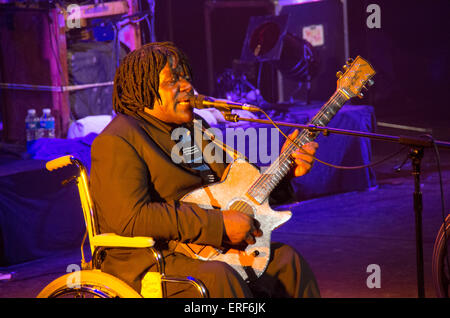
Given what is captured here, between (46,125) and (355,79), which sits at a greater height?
(355,79)

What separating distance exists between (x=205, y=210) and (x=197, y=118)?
2.23ft

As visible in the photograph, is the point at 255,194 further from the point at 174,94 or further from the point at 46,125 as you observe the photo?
the point at 46,125

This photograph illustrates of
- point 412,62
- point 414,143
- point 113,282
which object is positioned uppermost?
point 414,143

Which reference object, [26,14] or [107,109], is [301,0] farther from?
[26,14]

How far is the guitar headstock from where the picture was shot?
9.59 ft

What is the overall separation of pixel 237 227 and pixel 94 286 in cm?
63

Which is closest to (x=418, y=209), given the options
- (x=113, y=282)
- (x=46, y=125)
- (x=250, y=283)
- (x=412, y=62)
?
(x=250, y=283)

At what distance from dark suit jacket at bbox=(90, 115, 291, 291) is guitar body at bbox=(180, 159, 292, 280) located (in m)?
0.10

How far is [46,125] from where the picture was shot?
5.68 m

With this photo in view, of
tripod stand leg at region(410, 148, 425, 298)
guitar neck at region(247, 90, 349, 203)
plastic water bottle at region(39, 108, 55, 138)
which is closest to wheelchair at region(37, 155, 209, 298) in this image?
guitar neck at region(247, 90, 349, 203)

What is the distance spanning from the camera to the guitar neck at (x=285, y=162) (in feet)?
9.31

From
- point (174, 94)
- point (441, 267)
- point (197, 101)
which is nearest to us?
point (197, 101)

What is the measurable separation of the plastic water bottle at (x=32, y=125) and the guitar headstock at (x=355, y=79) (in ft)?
11.6

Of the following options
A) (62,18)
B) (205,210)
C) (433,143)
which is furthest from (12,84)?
(433,143)
